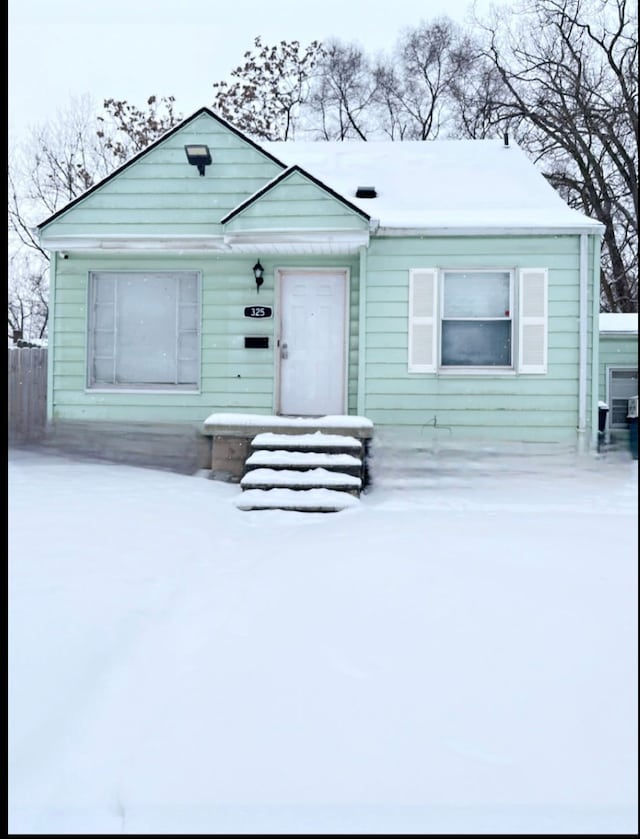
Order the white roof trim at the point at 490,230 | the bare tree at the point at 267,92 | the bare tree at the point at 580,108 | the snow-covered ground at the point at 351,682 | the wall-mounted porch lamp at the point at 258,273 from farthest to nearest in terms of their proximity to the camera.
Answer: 1. the bare tree at the point at 267,92
2. the bare tree at the point at 580,108
3. the wall-mounted porch lamp at the point at 258,273
4. the white roof trim at the point at 490,230
5. the snow-covered ground at the point at 351,682

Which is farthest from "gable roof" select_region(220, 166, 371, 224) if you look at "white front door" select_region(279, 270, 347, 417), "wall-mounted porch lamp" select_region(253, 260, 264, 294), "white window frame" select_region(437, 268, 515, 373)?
"white window frame" select_region(437, 268, 515, 373)

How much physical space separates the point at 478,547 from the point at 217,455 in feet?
12.9

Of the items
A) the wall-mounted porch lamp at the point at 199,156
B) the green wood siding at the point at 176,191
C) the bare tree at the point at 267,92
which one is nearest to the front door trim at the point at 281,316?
the green wood siding at the point at 176,191

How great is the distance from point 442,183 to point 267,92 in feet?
27.1

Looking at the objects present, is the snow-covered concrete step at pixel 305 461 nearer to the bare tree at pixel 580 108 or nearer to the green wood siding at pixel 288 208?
the green wood siding at pixel 288 208

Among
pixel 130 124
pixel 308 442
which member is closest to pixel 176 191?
pixel 308 442

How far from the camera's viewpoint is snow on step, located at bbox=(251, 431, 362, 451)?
5.91 metres

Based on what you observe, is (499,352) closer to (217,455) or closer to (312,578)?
(217,455)

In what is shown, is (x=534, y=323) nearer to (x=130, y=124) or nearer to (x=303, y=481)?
(x=303, y=481)

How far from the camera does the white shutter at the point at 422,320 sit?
6.98 meters

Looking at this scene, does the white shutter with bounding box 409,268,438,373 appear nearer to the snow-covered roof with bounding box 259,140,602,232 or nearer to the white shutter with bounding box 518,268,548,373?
the snow-covered roof with bounding box 259,140,602,232

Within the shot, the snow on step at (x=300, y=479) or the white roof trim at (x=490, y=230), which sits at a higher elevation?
the white roof trim at (x=490, y=230)

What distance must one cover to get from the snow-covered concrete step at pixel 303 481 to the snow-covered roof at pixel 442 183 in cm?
306

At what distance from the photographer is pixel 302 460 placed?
5.70 m
